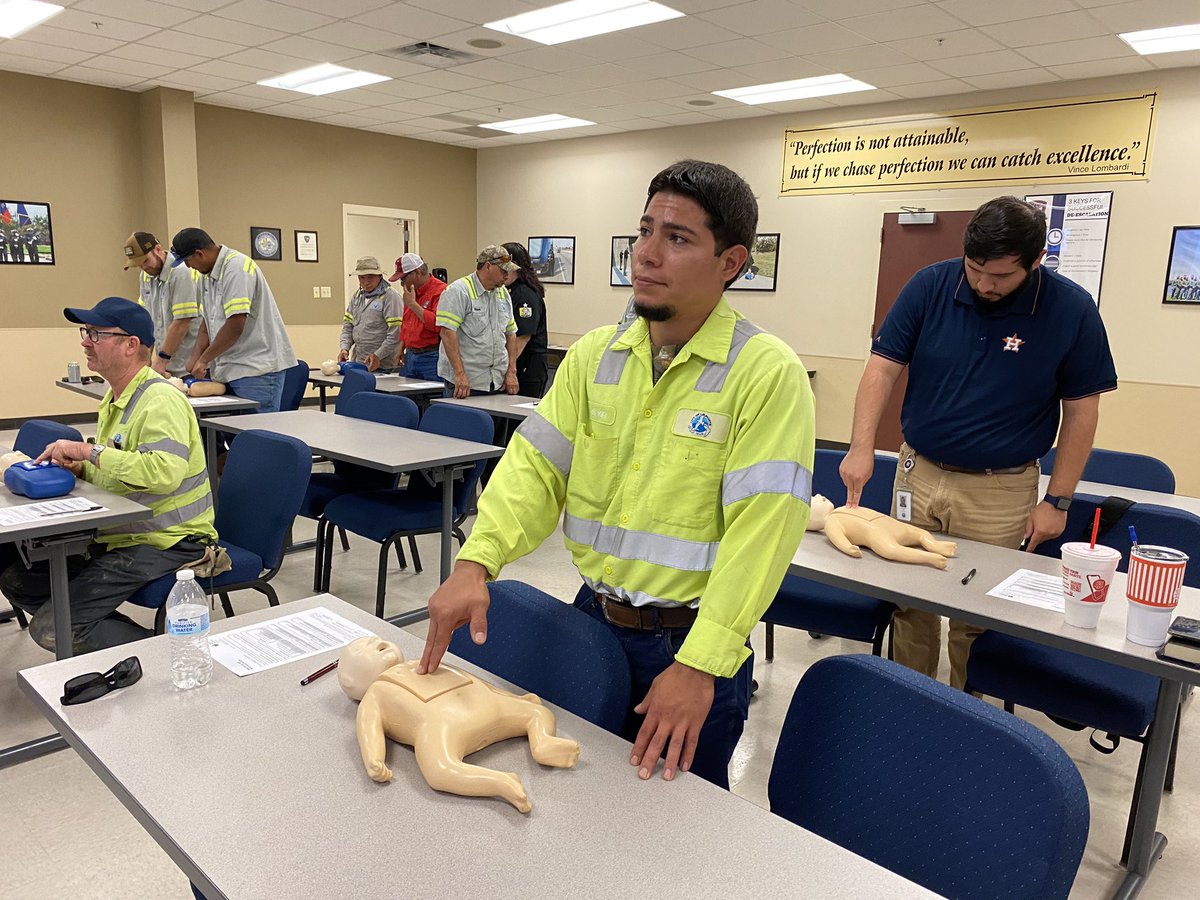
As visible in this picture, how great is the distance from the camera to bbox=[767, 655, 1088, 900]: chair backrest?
1.03 m

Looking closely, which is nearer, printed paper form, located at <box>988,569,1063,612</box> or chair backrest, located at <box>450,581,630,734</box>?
chair backrest, located at <box>450,581,630,734</box>

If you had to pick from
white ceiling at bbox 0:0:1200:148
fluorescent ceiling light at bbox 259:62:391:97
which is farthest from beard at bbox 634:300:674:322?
fluorescent ceiling light at bbox 259:62:391:97

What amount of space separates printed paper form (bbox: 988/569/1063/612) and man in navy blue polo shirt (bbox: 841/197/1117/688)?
1.08 feet

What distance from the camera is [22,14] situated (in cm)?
568

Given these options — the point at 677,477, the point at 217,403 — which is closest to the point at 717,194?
the point at 677,477

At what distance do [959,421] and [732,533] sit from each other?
55.3 inches

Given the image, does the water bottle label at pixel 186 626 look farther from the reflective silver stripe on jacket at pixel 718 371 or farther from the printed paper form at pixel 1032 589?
the printed paper form at pixel 1032 589

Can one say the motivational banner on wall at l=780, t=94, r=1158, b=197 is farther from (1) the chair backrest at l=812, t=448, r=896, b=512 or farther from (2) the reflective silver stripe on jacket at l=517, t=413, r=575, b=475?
(2) the reflective silver stripe on jacket at l=517, t=413, r=575, b=475

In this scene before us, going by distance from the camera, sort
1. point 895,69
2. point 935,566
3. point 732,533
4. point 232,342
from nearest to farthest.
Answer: point 732,533 → point 935,566 → point 232,342 → point 895,69

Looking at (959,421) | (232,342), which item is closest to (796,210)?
(232,342)

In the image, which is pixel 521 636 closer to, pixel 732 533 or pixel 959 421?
pixel 732 533

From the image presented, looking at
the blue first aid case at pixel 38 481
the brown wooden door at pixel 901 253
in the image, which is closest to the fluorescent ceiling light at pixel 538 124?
the brown wooden door at pixel 901 253

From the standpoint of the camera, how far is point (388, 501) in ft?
11.8

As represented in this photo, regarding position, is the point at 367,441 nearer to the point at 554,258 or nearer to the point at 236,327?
the point at 236,327
